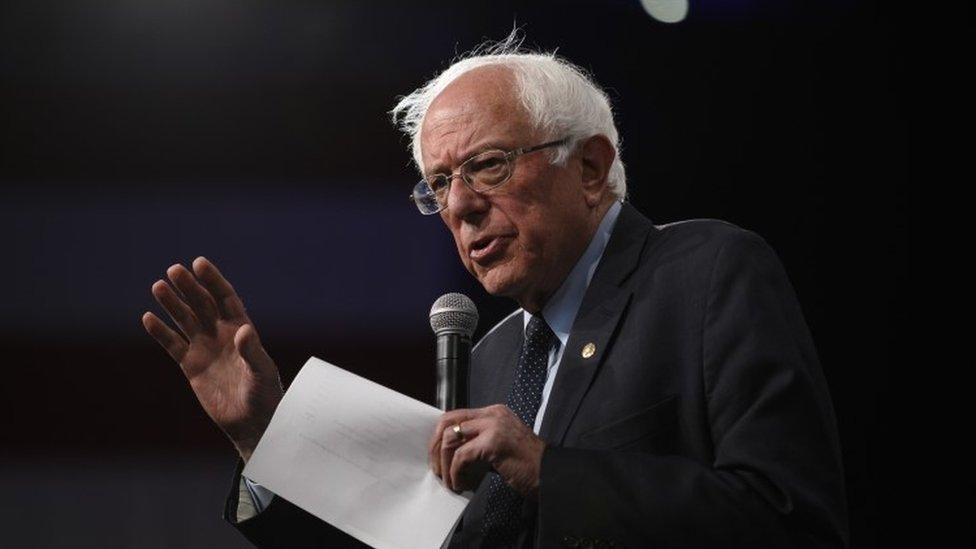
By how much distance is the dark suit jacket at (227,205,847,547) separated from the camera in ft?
4.27

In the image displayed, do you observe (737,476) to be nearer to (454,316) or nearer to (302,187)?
(454,316)

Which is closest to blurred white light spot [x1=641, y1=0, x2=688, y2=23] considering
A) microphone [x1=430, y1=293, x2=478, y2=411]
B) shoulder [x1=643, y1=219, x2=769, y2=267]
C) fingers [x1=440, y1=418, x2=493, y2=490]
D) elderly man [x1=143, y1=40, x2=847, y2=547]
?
elderly man [x1=143, y1=40, x2=847, y2=547]

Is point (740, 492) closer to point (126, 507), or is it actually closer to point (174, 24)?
point (126, 507)

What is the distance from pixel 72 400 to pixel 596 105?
6.80 feet

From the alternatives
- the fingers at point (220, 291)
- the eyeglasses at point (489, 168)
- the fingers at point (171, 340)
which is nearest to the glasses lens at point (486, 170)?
the eyeglasses at point (489, 168)

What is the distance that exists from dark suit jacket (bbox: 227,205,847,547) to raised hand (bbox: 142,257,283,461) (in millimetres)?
167

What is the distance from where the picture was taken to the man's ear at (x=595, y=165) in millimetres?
1929

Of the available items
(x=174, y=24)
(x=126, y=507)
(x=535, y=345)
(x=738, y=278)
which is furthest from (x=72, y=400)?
(x=738, y=278)

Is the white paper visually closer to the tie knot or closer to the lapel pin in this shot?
the lapel pin

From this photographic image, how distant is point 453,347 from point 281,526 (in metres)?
0.53

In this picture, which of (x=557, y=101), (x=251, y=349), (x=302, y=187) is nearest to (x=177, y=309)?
(x=251, y=349)

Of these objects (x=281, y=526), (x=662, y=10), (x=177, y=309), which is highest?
(x=662, y=10)

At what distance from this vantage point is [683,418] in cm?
149

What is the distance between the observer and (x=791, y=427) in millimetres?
1357
